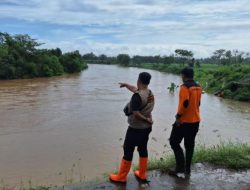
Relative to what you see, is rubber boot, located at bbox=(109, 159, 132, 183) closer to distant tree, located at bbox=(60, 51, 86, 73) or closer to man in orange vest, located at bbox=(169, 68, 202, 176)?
man in orange vest, located at bbox=(169, 68, 202, 176)

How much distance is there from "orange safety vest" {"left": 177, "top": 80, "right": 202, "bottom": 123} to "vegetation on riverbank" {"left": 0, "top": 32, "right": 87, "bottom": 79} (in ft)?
129

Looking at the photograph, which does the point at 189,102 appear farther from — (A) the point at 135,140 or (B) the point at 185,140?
(A) the point at 135,140

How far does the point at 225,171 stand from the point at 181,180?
2.80 feet

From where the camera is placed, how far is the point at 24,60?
152 ft

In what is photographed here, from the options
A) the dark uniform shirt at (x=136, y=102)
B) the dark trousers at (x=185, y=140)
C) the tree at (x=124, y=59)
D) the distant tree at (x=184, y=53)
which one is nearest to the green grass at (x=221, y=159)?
the dark trousers at (x=185, y=140)

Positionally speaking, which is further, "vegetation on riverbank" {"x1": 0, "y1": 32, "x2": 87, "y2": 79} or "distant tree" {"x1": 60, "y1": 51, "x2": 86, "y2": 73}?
"distant tree" {"x1": 60, "y1": 51, "x2": 86, "y2": 73}

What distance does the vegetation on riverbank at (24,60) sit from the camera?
42.7 metres

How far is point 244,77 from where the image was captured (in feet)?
97.1

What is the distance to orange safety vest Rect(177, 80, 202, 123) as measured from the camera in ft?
15.5

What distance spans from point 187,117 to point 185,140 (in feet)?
1.21

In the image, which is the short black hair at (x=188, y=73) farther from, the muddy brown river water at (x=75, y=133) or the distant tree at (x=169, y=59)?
the distant tree at (x=169, y=59)

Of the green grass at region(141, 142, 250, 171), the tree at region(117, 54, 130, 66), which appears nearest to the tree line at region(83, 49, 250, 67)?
the tree at region(117, 54, 130, 66)

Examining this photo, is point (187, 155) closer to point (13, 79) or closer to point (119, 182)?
point (119, 182)

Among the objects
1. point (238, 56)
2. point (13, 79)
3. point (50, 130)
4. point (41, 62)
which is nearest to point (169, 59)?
point (238, 56)
